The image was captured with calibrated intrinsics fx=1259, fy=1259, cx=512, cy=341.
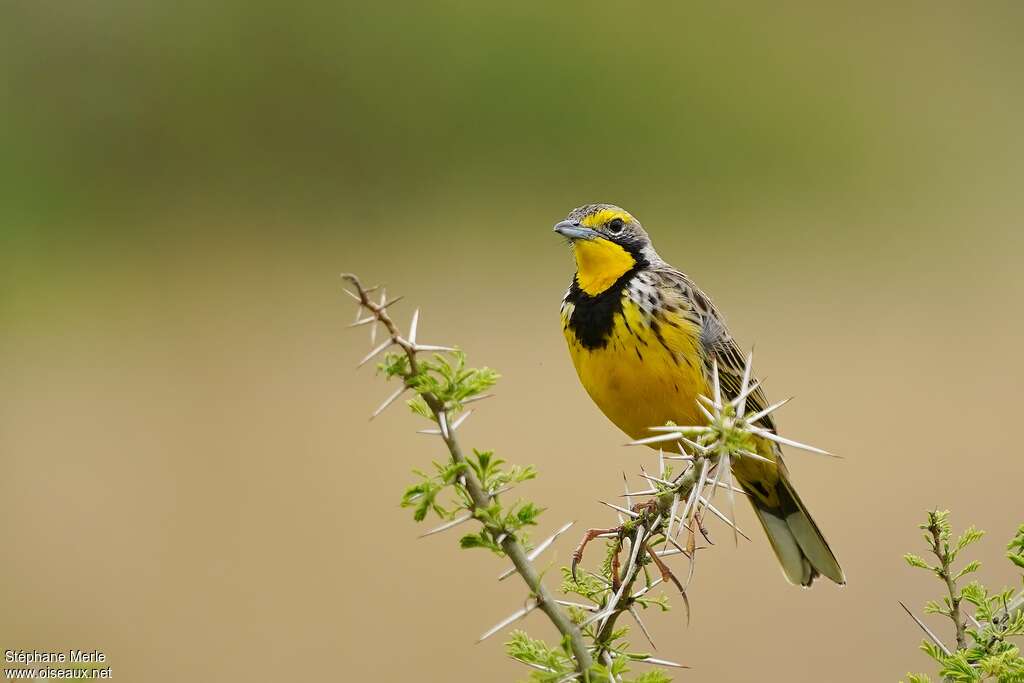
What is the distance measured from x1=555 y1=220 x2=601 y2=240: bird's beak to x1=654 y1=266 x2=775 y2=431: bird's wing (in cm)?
25

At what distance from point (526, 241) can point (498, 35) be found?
246cm

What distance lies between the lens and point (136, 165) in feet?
42.5

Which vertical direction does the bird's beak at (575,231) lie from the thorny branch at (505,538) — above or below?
above

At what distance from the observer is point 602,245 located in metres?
4.07

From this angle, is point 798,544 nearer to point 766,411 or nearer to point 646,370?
point 646,370

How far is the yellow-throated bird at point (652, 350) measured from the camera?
3.78 metres

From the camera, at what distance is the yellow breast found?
12.3ft

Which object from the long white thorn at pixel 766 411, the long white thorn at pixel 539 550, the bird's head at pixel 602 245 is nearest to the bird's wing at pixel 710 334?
A: the bird's head at pixel 602 245

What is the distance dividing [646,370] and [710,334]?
1.06ft

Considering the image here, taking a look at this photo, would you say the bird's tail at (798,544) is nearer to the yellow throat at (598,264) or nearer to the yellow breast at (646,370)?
the yellow breast at (646,370)

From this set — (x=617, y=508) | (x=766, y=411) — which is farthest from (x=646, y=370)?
(x=766, y=411)

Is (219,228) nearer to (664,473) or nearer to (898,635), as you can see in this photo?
(898,635)

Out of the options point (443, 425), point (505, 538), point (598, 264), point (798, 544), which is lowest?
point (505, 538)

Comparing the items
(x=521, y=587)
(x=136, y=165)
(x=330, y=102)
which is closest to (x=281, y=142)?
(x=330, y=102)
